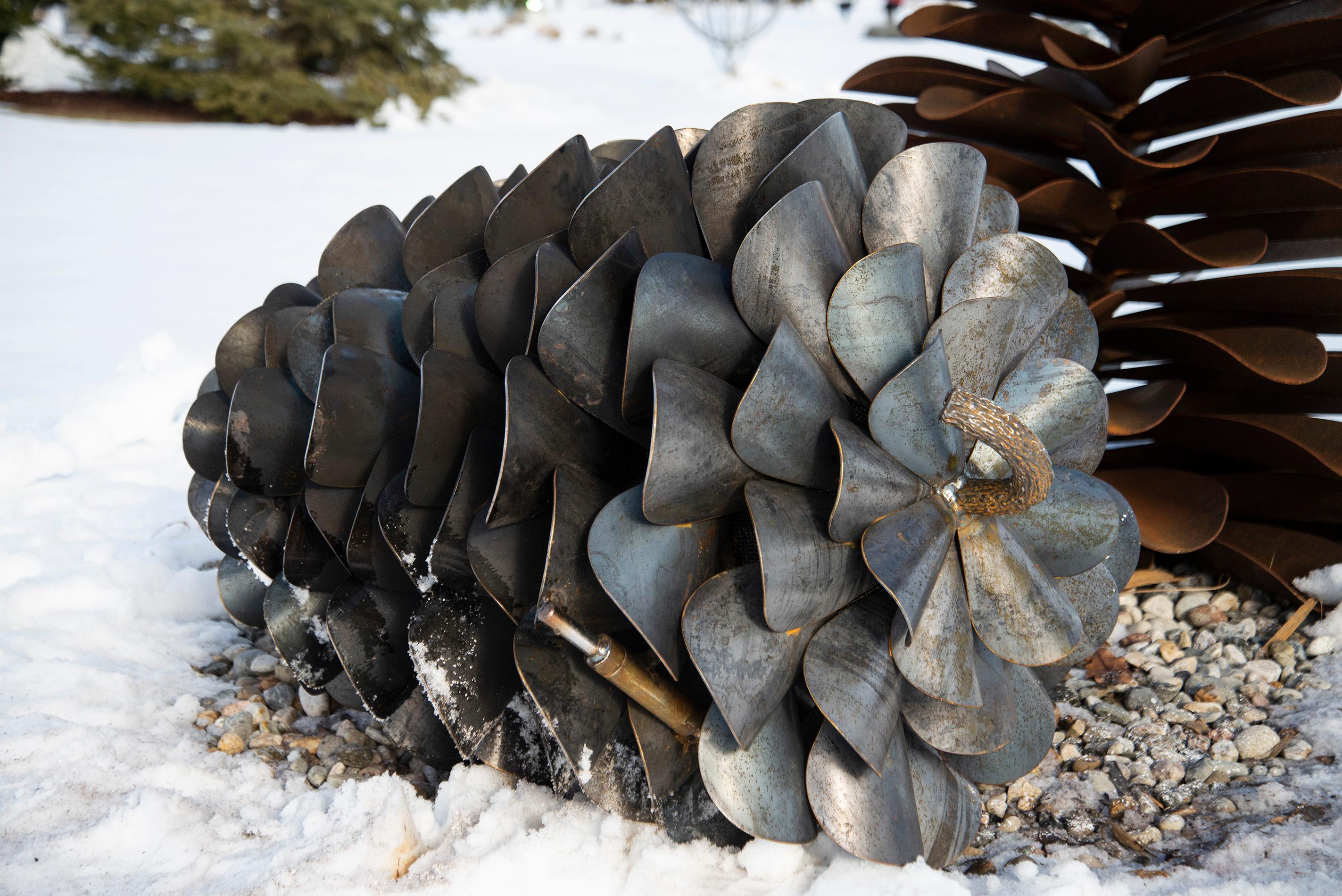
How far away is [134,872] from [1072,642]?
918 millimetres

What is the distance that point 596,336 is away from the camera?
2.71 feet

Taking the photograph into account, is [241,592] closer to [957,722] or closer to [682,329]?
[682,329]

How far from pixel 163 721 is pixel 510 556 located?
0.65 meters

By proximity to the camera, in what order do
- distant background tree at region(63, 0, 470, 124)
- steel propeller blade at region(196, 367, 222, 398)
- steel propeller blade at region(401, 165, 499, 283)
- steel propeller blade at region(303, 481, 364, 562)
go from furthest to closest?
1. distant background tree at region(63, 0, 470, 124)
2. steel propeller blade at region(196, 367, 222, 398)
3. steel propeller blade at region(401, 165, 499, 283)
4. steel propeller blade at region(303, 481, 364, 562)

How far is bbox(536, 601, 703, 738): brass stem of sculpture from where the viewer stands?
2.64 ft

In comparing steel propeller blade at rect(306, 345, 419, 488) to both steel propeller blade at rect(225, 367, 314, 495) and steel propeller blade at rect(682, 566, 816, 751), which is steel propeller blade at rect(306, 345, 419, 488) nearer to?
steel propeller blade at rect(225, 367, 314, 495)

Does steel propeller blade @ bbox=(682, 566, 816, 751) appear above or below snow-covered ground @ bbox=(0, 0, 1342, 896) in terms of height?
above

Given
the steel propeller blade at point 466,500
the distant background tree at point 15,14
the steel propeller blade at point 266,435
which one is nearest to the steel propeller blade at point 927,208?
the steel propeller blade at point 466,500

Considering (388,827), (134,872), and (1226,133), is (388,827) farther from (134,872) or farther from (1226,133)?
(1226,133)

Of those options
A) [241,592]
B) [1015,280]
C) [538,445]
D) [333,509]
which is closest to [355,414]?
[333,509]

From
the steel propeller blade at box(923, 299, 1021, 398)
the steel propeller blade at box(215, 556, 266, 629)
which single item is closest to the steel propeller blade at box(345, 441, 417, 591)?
the steel propeller blade at box(215, 556, 266, 629)

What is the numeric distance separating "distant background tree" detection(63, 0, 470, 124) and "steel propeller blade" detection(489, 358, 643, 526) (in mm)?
7690

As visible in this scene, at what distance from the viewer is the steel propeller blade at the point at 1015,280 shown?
2.92 ft

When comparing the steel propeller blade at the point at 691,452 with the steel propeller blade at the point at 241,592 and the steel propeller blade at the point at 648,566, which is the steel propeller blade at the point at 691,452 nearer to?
the steel propeller blade at the point at 648,566
